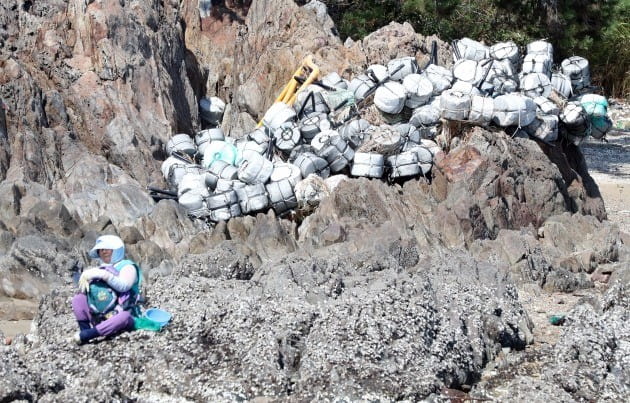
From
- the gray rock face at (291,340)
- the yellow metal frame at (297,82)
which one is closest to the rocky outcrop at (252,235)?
the gray rock face at (291,340)

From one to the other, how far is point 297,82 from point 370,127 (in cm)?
192

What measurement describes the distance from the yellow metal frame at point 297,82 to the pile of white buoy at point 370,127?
30 centimetres

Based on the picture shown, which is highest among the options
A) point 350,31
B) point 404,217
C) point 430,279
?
point 430,279

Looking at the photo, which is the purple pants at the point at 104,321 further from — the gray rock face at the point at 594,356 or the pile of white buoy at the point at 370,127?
the pile of white buoy at the point at 370,127

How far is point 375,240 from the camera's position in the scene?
10.3m

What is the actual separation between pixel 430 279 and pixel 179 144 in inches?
216

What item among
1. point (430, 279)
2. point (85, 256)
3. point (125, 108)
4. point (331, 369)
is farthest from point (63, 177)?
point (331, 369)

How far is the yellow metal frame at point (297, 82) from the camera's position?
14750 mm

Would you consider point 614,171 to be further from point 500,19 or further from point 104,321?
point 104,321

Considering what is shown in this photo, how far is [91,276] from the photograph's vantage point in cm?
750

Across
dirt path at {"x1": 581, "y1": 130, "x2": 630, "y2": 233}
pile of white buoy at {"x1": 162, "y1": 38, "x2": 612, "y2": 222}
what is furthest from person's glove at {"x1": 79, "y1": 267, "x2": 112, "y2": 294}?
dirt path at {"x1": 581, "y1": 130, "x2": 630, "y2": 233}

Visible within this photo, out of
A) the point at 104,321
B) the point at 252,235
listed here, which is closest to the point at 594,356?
the point at 104,321

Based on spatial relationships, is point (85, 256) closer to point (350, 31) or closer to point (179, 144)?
point (179, 144)

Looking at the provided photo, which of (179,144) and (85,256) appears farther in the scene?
(179,144)
